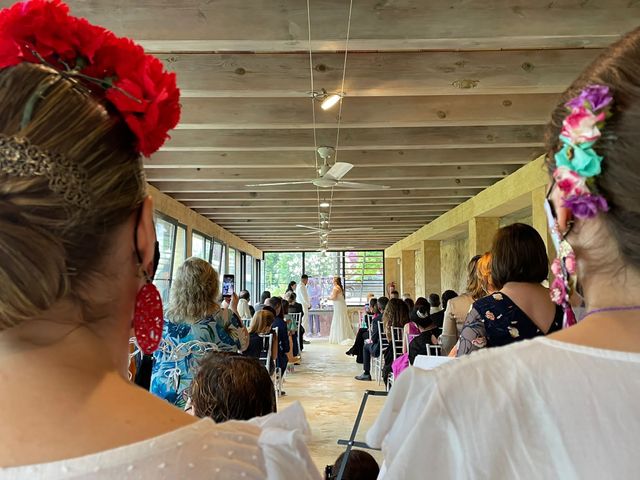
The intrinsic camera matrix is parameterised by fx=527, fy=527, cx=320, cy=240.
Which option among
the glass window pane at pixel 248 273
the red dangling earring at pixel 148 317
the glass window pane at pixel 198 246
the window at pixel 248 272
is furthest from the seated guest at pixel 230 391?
the glass window pane at pixel 248 273

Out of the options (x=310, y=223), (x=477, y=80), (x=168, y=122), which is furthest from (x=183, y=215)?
(x=168, y=122)

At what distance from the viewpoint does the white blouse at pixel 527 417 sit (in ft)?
2.06

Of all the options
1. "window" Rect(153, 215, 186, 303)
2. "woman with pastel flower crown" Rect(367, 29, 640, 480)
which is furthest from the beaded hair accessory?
"window" Rect(153, 215, 186, 303)

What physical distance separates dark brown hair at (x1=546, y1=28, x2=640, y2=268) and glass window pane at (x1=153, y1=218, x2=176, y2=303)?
7.65 m

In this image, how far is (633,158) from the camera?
0.64 metres

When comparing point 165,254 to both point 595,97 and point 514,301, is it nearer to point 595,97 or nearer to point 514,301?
point 514,301

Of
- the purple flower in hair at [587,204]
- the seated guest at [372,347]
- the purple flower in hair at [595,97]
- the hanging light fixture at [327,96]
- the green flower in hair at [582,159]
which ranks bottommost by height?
the seated guest at [372,347]

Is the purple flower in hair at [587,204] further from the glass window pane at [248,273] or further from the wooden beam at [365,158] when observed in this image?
the glass window pane at [248,273]

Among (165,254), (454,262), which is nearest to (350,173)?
(165,254)

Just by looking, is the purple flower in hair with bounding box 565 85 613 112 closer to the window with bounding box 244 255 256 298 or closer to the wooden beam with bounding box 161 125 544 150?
the wooden beam with bounding box 161 125 544 150

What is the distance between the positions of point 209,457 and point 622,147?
0.61 m

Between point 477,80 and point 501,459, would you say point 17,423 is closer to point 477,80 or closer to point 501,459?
point 501,459

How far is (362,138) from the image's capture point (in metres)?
5.30

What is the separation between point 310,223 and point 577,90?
35.8ft
